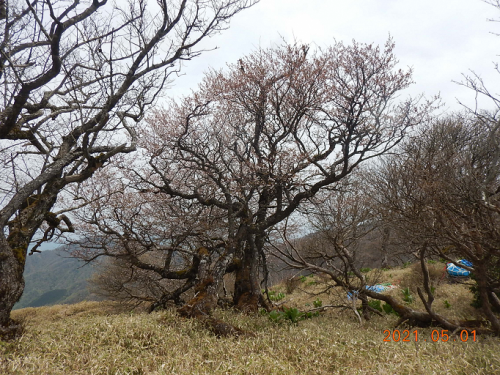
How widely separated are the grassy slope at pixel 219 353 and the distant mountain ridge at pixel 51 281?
330 feet

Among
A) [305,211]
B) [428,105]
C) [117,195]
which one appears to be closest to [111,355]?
[305,211]

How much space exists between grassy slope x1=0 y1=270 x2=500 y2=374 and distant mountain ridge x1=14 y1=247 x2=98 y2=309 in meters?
101

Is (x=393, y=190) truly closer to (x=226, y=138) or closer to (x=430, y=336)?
(x=430, y=336)

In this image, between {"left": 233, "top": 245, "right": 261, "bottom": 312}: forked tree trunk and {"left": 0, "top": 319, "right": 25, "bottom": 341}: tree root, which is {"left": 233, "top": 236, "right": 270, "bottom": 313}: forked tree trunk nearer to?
{"left": 233, "top": 245, "right": 261, "bottom": 312}: forked tree trunk

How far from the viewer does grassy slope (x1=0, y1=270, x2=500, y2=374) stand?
140 inches

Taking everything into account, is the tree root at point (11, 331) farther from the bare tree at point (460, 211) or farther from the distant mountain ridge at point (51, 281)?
the distant mountain ridge at point (51, 281)

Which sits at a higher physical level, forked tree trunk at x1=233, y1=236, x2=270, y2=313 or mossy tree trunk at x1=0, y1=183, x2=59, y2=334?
mossy tree trunk at x1=0, y1=183, x2=59, y2=334

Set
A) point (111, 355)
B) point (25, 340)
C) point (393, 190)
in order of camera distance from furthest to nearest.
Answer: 1. point (393, 190)
2. point (25, 340)
3. point (111, 355)

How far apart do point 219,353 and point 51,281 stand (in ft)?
482

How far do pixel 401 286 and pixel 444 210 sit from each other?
310 inches

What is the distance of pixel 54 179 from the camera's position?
587 centimetres

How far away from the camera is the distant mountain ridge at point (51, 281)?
3949 inches

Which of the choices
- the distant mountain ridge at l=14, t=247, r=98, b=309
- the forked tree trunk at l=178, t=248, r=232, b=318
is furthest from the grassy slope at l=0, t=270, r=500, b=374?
the distant mountain ridge at l=14, t=247, r=98, b=309
